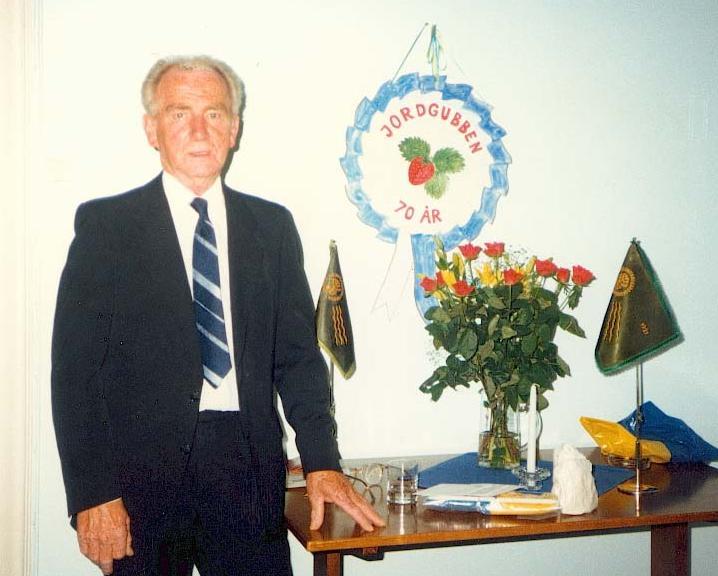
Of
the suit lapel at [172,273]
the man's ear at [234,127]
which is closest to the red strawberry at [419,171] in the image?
the man's ear at [234,127]

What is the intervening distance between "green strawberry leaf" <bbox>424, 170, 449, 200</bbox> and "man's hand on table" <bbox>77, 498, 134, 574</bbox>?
122cm

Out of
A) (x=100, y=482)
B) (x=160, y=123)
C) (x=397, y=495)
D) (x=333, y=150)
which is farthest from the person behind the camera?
Result: (x=333, y=150)

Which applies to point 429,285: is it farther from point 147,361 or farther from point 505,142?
point 147,361

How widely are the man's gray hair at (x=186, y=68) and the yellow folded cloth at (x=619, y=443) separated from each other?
51.6 inches

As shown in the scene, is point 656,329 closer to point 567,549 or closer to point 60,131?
point 567,549

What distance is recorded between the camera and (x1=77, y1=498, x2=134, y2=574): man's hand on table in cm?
145

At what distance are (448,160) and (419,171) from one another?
0.10 m

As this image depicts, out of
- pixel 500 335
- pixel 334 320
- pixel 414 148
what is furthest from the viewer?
pixel 414 148

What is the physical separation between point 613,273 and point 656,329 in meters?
0.48

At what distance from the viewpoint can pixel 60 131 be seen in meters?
1.87

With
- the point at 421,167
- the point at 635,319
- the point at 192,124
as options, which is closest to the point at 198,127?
the point at 192,124

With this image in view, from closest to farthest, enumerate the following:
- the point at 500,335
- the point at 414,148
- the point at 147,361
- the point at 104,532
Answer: the point at 104,532 < the point at 147,361 < the point at 500,335 < the point at 414,148

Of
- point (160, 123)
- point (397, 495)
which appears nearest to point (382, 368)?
point (397, 495)

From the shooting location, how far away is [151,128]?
6.01ft
